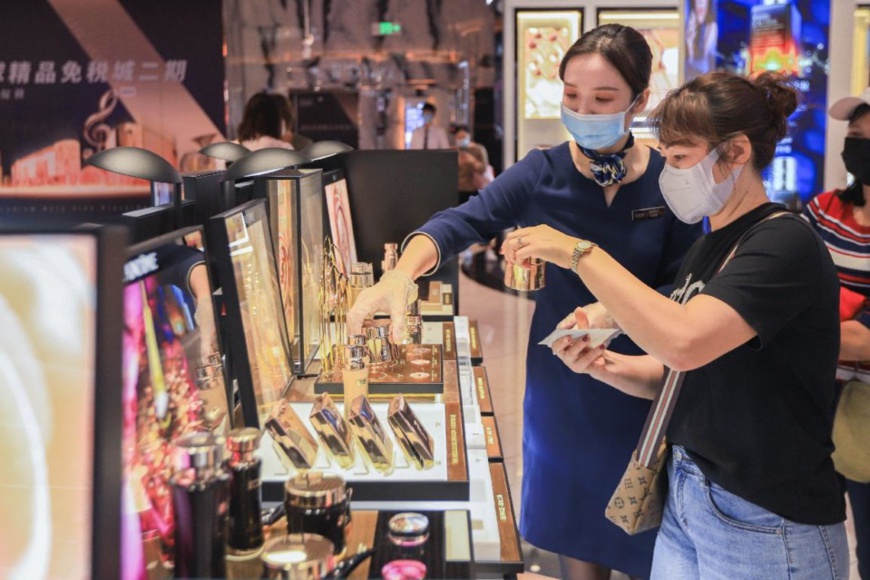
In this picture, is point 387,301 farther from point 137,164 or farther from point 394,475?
point 137,164

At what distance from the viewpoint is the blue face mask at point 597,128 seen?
2.10 meters

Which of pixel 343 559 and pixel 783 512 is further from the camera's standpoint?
pixel 783 512

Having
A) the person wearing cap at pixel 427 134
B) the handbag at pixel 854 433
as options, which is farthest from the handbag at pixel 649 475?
the person wearing cap at pixel 427 134

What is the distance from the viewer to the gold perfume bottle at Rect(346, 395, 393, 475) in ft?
5.10

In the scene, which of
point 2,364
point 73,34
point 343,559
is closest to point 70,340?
point 2,364

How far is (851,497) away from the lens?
8.91 feet

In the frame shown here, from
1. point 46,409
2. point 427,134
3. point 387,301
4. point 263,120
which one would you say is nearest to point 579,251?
point 387,301

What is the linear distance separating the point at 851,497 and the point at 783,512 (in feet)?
4.53

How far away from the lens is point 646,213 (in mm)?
2166

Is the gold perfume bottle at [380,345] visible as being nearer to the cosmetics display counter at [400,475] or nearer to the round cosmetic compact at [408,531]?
the cosmetics display counter at [400,475]

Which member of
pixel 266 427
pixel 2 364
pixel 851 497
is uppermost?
pixel 2 364

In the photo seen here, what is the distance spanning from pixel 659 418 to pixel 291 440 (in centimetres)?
65

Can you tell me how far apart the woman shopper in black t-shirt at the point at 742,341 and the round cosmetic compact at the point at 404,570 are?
1.72 feet

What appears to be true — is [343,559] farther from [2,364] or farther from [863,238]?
[863,238]
